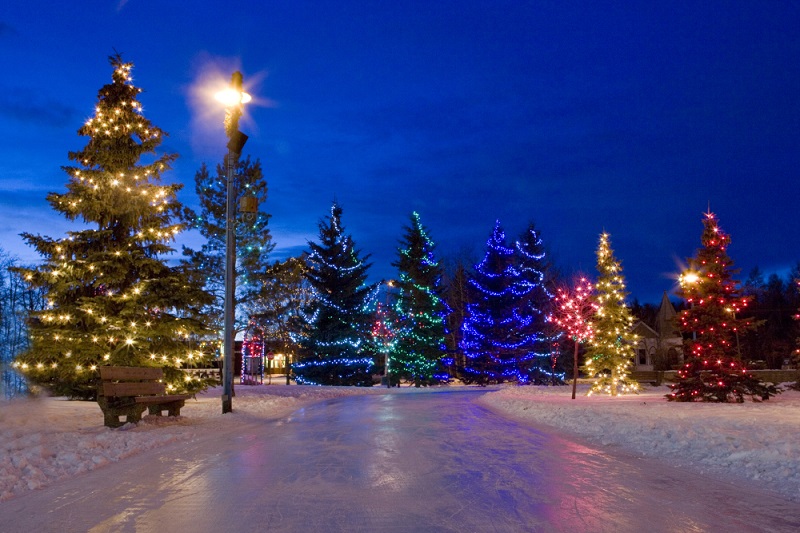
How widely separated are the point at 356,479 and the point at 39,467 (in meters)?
4.23

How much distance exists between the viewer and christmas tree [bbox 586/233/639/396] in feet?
103

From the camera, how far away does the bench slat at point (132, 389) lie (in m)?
11.9

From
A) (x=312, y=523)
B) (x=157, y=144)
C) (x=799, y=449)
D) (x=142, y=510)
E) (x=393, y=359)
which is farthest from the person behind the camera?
(x=393, y=359)

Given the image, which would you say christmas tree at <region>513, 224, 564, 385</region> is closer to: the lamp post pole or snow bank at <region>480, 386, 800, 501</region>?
snow bank at <region>480, 386, 800, 501</region>

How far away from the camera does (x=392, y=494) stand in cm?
685

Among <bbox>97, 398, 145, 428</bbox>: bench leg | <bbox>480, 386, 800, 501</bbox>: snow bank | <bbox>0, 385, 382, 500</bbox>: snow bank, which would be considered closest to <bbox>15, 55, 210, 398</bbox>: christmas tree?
<bbox>0, 385, 382, 500</bbox>: snow bank

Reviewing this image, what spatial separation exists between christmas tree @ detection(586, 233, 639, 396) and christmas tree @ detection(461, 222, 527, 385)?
13.4m

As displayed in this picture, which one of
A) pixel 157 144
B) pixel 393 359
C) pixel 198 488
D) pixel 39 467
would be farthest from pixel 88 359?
pixel 393 359

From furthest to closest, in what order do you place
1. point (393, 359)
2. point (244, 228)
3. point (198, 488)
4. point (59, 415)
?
point (393, 359)
point (244, 228)
point (59, 415)
point (198, 488)

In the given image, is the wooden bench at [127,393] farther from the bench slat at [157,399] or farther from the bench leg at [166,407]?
the bench leg at [166,407]

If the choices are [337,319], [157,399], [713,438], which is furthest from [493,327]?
[713,438]

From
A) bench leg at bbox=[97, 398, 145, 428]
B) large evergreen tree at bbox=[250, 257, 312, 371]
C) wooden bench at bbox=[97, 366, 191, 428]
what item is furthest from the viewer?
large evergreen tree at bbox=[250, 257, 312, 371]

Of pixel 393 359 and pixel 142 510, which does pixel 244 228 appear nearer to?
pixel 393 359

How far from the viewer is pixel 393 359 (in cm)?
4766
